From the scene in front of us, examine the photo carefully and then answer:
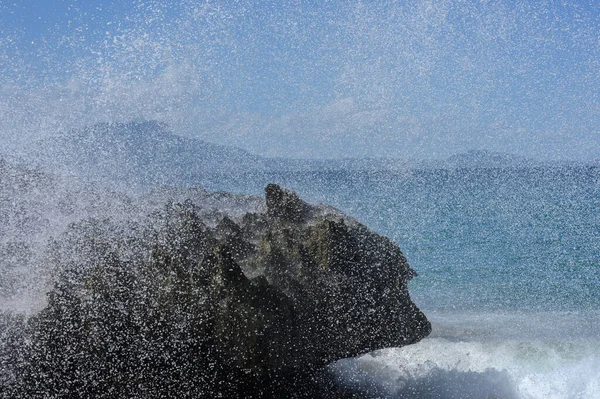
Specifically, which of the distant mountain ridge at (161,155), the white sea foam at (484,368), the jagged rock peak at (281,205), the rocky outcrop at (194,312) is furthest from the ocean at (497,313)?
the distant mountain ridge at (161,155)

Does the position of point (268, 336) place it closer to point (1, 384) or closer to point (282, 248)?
point (282, 248)

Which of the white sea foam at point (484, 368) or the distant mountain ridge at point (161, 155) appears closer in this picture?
the white sea foam at point (484, 368)

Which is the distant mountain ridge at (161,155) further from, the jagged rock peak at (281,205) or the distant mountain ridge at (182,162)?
the jagged rock peak at (281,205)

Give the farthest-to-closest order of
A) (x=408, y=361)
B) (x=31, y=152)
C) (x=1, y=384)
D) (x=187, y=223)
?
1. (x=31, y=152)
2. (x=408, y=361)
3. (x=187, y=223)
4. (x=1, y=384)

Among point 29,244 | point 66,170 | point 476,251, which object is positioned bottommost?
point 476,251

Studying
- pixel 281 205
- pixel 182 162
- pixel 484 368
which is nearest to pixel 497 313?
pixel 484 368

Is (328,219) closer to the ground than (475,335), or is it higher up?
higher up

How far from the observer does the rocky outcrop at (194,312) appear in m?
6.98

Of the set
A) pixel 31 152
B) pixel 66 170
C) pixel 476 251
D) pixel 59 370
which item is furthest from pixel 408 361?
pixel 476 251

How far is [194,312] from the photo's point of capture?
7.00 m

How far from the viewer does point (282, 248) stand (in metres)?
7.66

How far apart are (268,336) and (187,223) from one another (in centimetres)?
160

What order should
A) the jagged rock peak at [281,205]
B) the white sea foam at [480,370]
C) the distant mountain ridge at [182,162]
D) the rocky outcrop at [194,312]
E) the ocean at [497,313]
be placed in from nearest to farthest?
1. the rocky outcrop at [194,312]
2. the jagged rock peak at [281,205]
3. the white sea foam at [480,370]
4. the ocean at [497,313]
5. the distant mountain ridge at [182,162]

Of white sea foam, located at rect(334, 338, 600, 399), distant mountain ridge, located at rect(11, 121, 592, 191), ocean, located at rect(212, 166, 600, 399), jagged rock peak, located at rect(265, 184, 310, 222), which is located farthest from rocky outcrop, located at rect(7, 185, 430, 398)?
distant mountain ridge, located at rect(11, 121, 592, 191)
